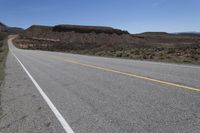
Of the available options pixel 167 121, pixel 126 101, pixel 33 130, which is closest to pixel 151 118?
pixel 167 121

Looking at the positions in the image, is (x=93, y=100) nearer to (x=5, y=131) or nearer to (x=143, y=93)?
(x=143, y=93)

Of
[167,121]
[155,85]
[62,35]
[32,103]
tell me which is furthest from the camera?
[62,35]

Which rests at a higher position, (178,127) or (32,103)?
(178,127)

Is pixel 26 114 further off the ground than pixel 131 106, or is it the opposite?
pixel 131 106

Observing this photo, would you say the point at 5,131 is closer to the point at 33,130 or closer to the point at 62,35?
the point at 33,130

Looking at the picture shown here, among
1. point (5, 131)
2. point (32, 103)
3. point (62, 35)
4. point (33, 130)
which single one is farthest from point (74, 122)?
point (62, 35)

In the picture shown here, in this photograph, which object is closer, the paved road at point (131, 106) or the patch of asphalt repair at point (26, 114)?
A: the paved road at point (131, 106)

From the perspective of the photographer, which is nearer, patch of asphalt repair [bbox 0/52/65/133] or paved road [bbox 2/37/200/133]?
paved road [bbox 2/37/200/133]

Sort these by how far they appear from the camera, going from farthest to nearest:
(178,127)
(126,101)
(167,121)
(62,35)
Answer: (62,35), (126,101), (167,121), (178,127)

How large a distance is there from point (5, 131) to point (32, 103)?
78.1 inches

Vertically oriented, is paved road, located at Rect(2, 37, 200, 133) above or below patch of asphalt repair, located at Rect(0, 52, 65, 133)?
above

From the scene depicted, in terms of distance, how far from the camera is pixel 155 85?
7.44 meters

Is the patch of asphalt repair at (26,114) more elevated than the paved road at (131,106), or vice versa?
the paved road at (131,106)

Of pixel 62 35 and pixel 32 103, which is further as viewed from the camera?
pixel 62 35
